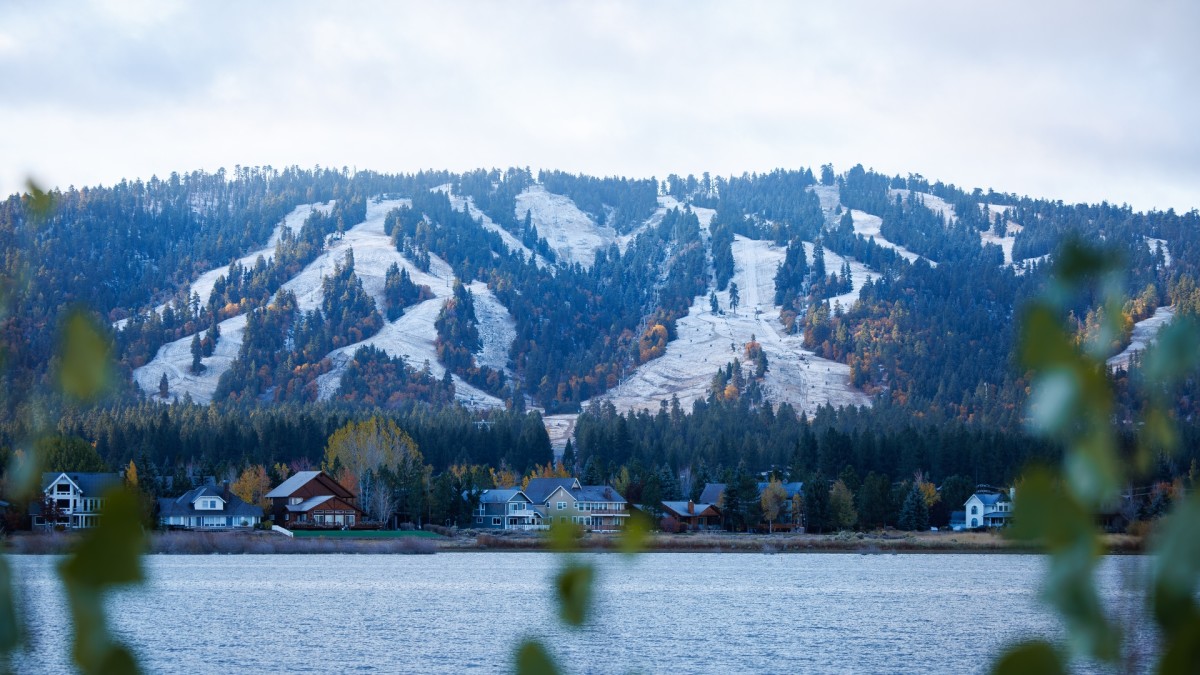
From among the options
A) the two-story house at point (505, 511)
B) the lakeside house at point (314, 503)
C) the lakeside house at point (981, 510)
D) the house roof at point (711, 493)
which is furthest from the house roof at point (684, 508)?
the lakeside house at point (314, 503)

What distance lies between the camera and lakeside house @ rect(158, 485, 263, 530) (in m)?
89.6

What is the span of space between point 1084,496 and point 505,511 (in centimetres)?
10207

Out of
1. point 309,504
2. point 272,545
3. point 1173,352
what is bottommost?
point 272,545

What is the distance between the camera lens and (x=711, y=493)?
109 meters

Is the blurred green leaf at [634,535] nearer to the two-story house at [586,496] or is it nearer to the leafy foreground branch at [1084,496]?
the leafy foreground branch at [1084,496]

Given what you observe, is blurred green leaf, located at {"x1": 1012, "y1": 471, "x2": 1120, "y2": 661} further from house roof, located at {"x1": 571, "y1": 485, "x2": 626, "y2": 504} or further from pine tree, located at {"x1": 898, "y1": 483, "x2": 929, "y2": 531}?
pine tree, located at {"x1": 898, "y1": 483, "x2": 929, "y2": 531}

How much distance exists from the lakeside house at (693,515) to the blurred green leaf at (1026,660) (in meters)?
97.9

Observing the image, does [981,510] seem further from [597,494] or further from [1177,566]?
[1177,566]

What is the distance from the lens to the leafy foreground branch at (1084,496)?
74.3 inches

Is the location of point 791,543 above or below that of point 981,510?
below

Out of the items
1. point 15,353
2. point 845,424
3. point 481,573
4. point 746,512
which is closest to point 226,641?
point 481,573

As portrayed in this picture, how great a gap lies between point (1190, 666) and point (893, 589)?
54941 mm

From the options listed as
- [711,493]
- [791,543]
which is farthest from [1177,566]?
[711,493]

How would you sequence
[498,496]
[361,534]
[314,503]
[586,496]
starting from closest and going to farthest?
[361,534] → [314,503] → [586,496] → [498,496]
